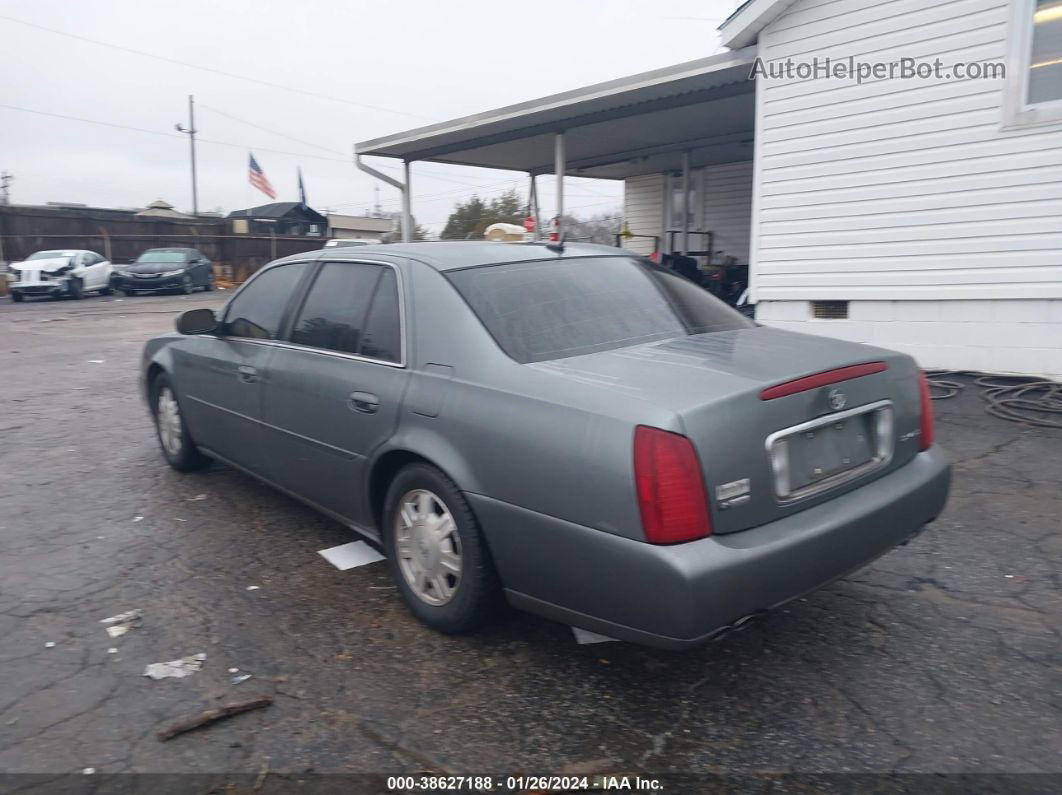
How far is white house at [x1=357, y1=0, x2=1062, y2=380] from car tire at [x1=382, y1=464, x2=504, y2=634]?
257 inches

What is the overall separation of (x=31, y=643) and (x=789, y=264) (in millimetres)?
8072

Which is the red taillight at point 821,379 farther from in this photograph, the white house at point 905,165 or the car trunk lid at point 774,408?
the white house at point 905,165

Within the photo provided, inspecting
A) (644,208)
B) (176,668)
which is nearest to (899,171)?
(176,668)

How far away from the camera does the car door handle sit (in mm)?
3568

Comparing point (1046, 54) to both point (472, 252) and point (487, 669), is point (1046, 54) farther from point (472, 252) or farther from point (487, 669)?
point (487, 669)

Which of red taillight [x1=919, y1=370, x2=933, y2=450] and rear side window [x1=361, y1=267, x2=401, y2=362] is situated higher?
rear side window [x1=361, y1=267, x2=401, y2=362]

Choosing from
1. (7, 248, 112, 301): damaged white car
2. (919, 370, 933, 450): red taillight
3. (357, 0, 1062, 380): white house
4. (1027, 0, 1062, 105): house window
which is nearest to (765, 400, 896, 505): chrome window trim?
(919, 370, 933, 450): red taillight

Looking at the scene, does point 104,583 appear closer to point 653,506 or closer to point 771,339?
point 653,506

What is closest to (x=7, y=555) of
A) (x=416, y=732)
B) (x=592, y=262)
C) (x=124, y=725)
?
(x=124, y=725)

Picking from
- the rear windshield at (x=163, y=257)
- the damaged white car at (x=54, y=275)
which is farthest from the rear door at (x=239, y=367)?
the rear windshield at (x=163, y=257)

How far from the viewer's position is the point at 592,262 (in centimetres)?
404

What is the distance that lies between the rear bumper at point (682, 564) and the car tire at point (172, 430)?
328cm

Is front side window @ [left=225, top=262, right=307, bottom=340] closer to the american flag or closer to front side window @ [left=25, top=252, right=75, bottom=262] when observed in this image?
front side window @ [left=25, top=252, right=75, bottom=262]

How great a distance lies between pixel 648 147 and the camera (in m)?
14.5
